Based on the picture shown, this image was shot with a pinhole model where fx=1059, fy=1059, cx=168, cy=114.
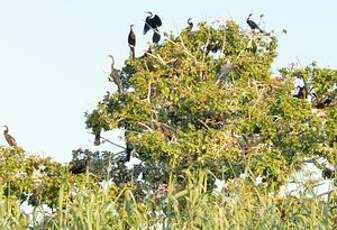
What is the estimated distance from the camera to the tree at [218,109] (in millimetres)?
20703

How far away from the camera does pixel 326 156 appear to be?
2147 centimetres

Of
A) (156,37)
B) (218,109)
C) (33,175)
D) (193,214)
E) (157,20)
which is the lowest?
(193,214)

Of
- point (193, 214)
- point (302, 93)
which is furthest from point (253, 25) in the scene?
point (193, 214)

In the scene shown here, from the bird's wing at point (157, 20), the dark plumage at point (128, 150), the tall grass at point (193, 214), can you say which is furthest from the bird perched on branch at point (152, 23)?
the tall grass at point (193, 214)

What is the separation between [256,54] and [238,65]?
3.18 ft

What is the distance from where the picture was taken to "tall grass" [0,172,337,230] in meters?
7.34

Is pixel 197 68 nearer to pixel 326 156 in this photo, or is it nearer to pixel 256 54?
pixel 256 54

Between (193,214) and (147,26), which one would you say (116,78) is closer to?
(147,26)

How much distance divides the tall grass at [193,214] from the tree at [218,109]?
39.7 ft

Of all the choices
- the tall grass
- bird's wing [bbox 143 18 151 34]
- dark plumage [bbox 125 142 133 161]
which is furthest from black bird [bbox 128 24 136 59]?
the tall grass

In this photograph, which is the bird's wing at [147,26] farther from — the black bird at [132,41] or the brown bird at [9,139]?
the brown bird at [9,139]

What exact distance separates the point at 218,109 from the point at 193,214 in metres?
13.7

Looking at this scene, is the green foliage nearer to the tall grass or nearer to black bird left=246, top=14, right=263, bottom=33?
black bird left=246, top=14, right=263, bottom=33

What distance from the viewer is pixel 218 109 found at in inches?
833
